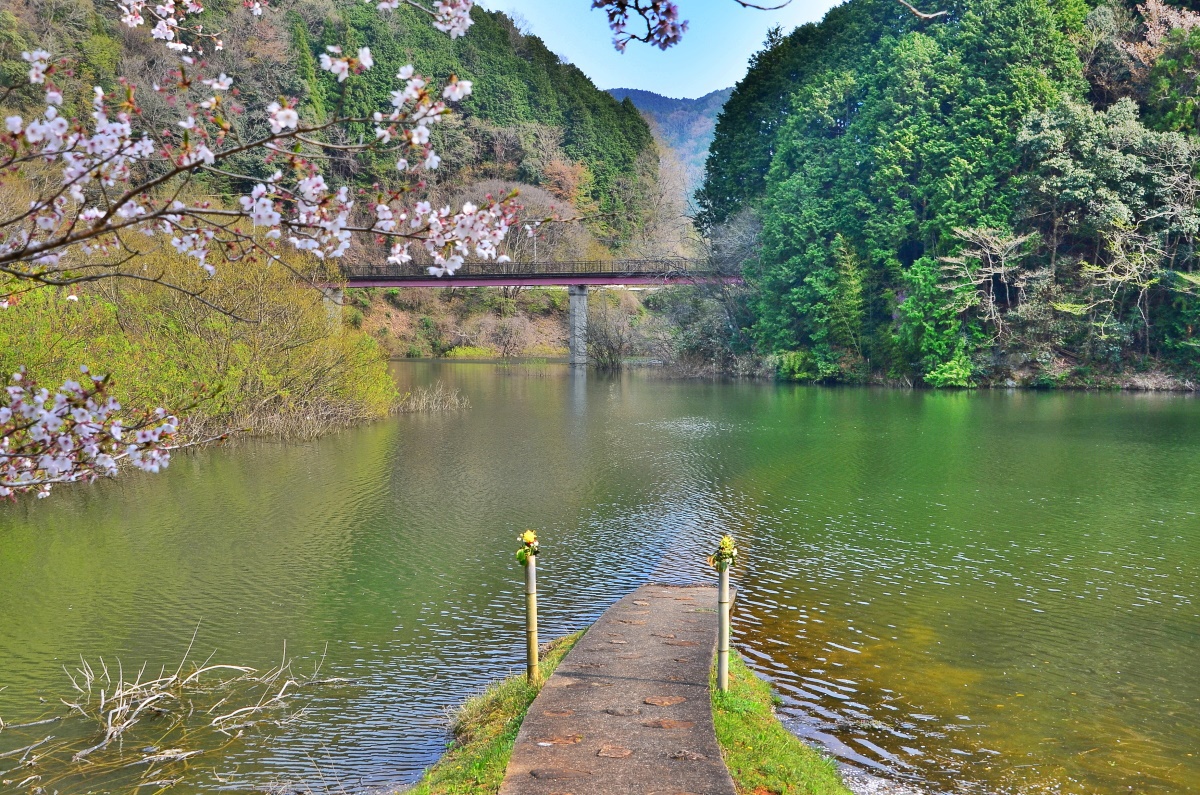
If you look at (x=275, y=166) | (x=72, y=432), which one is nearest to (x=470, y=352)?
(x=275, y=166)

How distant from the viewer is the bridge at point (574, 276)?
154 feet

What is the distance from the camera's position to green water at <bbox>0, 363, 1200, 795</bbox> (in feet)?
22.1

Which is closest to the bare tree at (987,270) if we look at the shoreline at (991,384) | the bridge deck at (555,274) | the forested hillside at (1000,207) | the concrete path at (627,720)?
the forested hillside at (1000,207)

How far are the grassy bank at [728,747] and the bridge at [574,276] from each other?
39552mm

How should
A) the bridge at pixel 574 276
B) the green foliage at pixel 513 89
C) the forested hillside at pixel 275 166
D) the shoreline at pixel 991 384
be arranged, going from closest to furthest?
1. the forested hillside at pixel 275 166
2. the shoreline at pixel 991 384
3. the bridge at pixel 574 276
4. the green foliage at pixel 513 89

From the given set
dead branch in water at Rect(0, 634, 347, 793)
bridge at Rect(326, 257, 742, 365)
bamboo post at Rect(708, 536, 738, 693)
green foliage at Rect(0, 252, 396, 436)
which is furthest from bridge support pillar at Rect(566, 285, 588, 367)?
bamboo post at Rect(708, 536, 738, 693)

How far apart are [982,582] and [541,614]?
5195 millimetres

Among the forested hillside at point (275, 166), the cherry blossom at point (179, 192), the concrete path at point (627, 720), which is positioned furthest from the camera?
the forested hillside at point (275, 166)

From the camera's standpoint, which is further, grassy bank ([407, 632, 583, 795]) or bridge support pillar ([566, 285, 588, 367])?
bridge support pillar ([566, 285, 588, 367])

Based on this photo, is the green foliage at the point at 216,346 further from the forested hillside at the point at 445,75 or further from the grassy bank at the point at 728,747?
the forested hillside at the point at 445,75

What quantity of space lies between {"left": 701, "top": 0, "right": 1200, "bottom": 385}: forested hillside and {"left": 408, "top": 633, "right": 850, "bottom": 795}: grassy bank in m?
31.2

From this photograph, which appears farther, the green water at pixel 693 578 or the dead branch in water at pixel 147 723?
the green water at pixel 693 578

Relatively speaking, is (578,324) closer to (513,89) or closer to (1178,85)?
(513,89)

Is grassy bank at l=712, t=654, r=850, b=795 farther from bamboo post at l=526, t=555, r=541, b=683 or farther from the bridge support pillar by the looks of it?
the bridge support pillar
